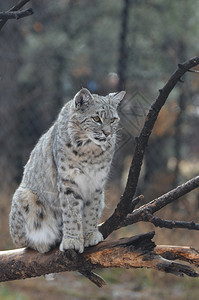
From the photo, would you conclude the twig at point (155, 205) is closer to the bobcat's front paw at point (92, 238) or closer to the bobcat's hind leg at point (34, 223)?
the bobcat's front paw at point (92, 238)

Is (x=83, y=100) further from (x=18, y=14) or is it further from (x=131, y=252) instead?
(x=131, y=252)

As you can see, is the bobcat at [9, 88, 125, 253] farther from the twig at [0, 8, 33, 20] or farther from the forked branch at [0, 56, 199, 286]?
the twig at [0, 8, 33, 20]

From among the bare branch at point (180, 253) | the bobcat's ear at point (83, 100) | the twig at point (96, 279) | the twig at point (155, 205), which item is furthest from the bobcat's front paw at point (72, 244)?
the bobcat's ear at point (83, 100)

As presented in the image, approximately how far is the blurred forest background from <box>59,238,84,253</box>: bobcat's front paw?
2574mm

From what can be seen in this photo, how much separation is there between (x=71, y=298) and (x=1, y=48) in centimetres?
344

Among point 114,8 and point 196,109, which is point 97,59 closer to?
point 114,8

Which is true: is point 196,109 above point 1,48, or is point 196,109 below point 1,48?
below

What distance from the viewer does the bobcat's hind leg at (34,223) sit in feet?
11.4

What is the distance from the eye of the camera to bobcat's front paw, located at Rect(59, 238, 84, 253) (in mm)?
3242

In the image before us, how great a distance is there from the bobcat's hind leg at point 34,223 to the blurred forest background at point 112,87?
92.4 inches

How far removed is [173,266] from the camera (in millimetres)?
2641

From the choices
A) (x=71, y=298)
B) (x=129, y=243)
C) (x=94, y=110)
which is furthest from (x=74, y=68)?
(x=129, y=243)

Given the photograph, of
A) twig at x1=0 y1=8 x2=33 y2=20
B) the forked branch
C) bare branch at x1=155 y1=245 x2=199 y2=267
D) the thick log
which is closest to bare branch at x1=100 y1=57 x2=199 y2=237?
the forked branch

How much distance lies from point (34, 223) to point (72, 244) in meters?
0.40
